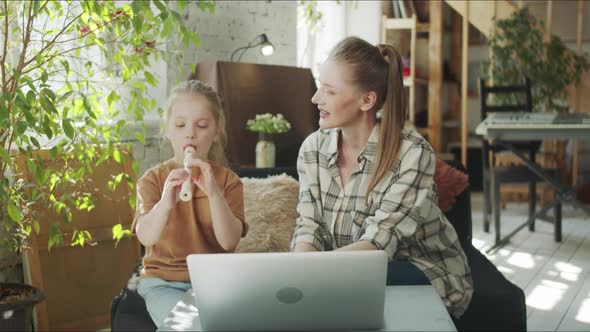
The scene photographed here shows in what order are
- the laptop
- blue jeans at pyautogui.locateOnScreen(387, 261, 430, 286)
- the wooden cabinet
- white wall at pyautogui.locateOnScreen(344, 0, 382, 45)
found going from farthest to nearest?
white wall at pyautogui.locateOnScreen(344, 0, 382, 45) < the wooden cabinet < blue jeans at pyautogui.locateOnScreen(387, 261, 430, 286) < the laptop

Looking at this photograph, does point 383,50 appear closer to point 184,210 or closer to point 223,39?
point 184,210

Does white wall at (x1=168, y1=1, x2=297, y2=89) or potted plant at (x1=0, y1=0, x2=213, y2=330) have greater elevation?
white wall at (x1=168, y1=1, x2=297, y2=89)

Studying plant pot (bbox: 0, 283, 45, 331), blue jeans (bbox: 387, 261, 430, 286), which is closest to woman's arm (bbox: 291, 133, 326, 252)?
blue jeans (bbox: 387, 261, 430, 286)

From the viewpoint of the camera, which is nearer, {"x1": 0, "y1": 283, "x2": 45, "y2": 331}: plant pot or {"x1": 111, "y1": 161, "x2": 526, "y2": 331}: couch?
{"x1": 111, "y1": 161, "x2": 526, "y2": 331}: couch

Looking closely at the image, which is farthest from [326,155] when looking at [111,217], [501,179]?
[501,179]

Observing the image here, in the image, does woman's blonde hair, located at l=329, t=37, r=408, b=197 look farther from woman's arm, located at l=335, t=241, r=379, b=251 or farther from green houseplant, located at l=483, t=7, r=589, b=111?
green houseplant, located at l=483, t=7, r=589, b=111

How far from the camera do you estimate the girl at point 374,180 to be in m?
1.73

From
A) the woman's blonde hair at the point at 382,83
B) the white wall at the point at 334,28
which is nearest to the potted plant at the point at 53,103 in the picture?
the woman's blonde hair at the point at 382,83

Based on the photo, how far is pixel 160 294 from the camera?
1806 millimetres

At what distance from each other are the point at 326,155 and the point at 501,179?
123 inches

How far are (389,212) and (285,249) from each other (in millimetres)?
573

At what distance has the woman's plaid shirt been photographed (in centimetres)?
172

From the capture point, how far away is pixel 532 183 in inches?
193

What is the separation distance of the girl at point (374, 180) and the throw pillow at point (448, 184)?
334 mm
